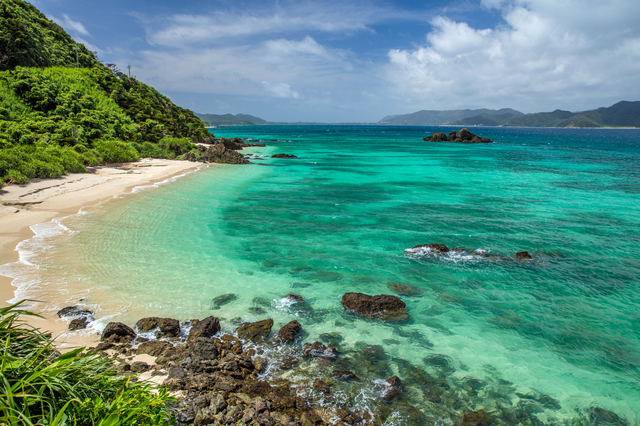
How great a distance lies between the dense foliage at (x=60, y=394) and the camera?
295 centimetres

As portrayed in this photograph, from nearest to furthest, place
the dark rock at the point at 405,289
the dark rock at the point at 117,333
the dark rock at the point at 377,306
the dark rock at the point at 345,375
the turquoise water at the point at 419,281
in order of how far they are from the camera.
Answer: the dark rock at the point at 345,375 < the turquoise water at the point at 419,281 < the dark rock at the point at 117,333 < the dark rock at the point at 377,306 < the dark rock at the point at 405,289

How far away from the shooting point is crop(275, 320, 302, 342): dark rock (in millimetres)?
8364

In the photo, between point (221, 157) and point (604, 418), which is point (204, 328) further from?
point (221, 157)

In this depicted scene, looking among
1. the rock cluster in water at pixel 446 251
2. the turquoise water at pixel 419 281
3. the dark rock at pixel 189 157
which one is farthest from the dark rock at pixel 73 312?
the dark rock at pixel 189 157

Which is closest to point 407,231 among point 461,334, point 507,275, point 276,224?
point 507,275

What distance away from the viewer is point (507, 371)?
7.80 m

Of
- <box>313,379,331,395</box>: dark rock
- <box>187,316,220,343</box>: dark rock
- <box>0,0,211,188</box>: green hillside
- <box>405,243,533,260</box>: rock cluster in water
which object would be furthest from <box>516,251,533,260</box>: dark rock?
<box>0,0,211,188</box>: green hillside

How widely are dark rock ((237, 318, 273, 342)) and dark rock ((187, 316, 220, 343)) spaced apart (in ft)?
2.01

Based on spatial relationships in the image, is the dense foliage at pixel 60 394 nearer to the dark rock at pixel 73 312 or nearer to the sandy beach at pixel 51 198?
the sandy beach at pixel 51 198

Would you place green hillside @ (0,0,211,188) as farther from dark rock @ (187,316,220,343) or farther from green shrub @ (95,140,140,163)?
dark rock @ (187,316,220,343)

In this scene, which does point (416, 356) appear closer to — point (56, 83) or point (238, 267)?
point (238, 267)

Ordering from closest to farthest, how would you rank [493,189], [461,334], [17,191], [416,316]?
[461,334], [416,316], [17,191], [493,189]

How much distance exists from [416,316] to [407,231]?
26.1ft

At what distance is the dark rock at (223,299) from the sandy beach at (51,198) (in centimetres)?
332
